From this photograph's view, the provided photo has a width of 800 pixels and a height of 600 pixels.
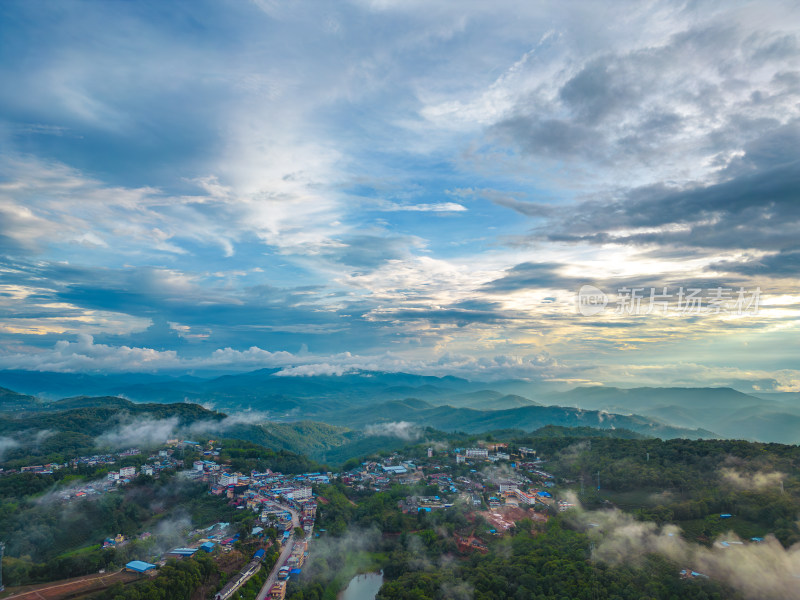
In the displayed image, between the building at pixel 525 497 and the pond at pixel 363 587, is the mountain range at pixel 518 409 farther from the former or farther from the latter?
the pond at pixel 363 587

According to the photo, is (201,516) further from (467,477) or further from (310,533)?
(467,477)

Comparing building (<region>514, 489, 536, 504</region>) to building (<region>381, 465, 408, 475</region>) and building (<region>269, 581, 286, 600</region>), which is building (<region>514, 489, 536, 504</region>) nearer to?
building (<region>381, 465, 408, 475</region>)

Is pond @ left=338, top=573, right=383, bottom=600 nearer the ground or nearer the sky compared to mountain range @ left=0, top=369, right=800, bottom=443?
nearer the sky

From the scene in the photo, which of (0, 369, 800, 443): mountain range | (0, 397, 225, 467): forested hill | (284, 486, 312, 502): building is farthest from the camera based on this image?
(0, 369, 800, 443): mountain range

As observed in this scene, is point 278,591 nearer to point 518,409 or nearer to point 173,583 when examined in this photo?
point 173,583

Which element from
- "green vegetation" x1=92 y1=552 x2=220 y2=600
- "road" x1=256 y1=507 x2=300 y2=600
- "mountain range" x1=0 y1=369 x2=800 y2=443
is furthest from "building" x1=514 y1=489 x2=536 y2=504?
"mountain range" x1=0 y1=369 x2=800 y2=443

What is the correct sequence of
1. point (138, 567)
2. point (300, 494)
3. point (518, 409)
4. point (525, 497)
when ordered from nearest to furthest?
1. point (138, 567)
2. point (525, 497)
3. point (300, 494)
4. point (518, 409)

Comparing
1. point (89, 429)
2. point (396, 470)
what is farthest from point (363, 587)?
point (89, 429)

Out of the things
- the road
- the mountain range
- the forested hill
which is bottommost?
the mountain range

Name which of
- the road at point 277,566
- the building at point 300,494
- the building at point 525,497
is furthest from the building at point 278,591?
the building at point 525,497

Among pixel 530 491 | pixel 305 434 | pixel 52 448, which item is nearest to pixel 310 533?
pixel 530 491
